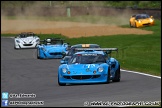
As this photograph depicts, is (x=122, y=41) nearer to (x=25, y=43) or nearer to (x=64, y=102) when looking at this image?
(x=25, y=43)

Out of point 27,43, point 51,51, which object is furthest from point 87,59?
point 27,43

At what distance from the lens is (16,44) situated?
38875 mm

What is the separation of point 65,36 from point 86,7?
116ft

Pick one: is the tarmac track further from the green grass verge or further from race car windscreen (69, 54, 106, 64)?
the green grass verge

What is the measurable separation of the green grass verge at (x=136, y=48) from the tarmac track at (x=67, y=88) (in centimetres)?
250

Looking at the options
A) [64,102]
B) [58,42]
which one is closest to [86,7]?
[58,42]

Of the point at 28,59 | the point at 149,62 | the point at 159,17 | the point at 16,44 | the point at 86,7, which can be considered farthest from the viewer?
the point at 86,7

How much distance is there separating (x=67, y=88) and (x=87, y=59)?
88.3 inches

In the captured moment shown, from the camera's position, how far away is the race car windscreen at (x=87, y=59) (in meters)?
19.8

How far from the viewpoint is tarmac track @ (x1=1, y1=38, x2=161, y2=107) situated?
14.8 m

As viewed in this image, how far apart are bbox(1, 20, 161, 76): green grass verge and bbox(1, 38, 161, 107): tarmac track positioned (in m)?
2.50

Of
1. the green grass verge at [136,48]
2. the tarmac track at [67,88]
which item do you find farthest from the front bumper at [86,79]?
the green grass verge at [136,48]

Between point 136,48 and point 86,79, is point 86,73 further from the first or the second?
point 136,48

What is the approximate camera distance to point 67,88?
18.0m
